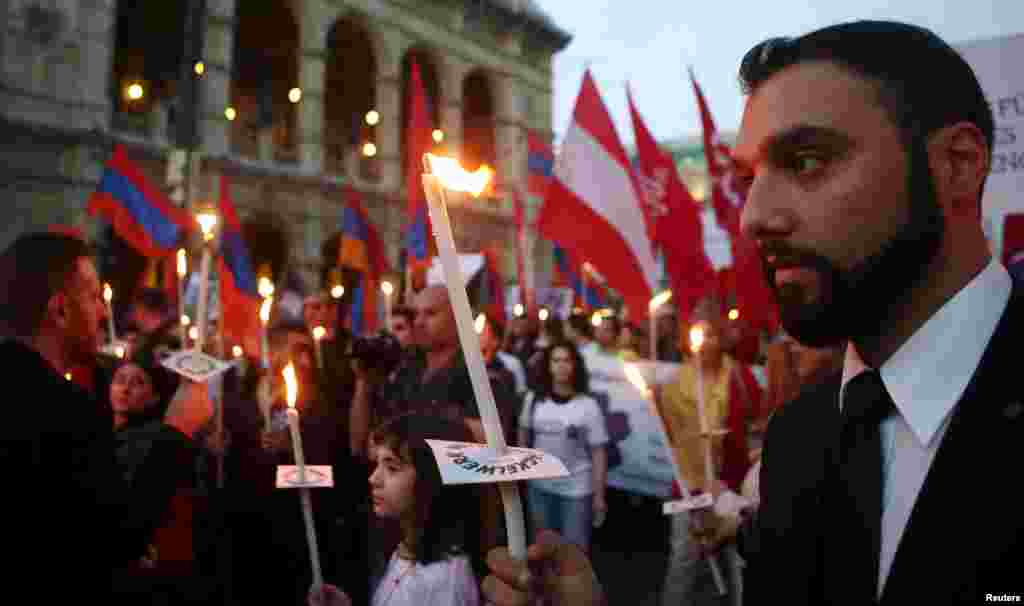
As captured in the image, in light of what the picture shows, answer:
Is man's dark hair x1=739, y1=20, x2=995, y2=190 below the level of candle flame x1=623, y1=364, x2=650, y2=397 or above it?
above

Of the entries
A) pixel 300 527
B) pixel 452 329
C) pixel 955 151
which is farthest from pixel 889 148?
pixel 300 527

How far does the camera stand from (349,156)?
21.0m

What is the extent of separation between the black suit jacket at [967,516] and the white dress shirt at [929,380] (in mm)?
18

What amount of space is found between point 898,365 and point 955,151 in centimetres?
30

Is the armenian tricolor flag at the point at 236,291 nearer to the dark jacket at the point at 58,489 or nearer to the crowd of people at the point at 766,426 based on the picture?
the crowd of people at the point at 766,426

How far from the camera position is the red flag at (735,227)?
5895 mm

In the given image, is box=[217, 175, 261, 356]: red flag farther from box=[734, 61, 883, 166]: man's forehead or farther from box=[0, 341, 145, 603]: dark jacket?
box=[734, 61, 883, 166]: man's forehead

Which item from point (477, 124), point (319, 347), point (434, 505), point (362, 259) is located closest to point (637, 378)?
point (434, 505)

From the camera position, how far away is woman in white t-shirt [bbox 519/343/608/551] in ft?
14.6

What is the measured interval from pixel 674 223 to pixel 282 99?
17.4 m

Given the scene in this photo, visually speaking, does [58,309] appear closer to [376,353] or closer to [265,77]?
[376,353]

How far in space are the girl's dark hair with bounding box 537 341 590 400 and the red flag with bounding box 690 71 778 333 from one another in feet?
5.00

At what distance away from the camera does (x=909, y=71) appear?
39.0 inches

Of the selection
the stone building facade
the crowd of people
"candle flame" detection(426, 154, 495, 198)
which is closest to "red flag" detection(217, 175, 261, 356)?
the crowd of people
